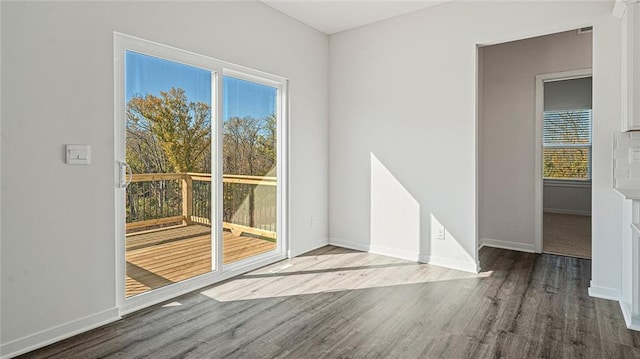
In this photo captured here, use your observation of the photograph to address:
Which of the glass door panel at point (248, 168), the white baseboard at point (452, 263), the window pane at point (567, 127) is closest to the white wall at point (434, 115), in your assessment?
the white baseboard at point (452, 263)

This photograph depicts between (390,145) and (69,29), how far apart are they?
3132 mm

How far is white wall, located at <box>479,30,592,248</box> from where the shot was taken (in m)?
4.25

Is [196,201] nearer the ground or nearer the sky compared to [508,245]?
nearer the sky

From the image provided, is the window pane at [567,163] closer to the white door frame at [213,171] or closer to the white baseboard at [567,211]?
the white baseboard at [567,211]

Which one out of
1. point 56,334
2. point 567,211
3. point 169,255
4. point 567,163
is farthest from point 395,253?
point 567,163

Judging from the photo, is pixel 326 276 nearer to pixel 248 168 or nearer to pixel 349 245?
pixel 349 245

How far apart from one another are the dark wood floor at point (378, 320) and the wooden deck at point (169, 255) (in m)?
0.22

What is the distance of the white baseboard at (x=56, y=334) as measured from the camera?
2098mm

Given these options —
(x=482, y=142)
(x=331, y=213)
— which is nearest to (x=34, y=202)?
(x=331, y=213)

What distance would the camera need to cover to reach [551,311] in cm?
270

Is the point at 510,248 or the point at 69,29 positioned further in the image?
the point at 510,248

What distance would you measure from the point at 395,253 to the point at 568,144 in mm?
5422

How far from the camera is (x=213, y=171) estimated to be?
333cm

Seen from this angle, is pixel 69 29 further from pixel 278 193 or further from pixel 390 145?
pixel 390 145
